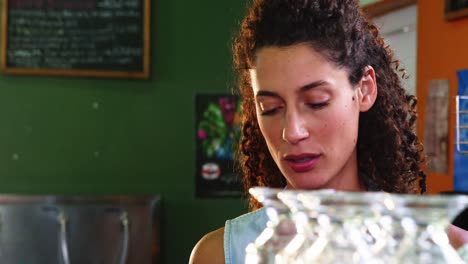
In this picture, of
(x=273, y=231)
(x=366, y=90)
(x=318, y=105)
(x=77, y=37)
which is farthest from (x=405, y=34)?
(x=273, y=231)

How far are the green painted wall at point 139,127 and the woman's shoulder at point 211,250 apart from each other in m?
2.56

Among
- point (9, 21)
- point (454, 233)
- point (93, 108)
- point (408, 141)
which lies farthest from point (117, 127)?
point (454, 233)

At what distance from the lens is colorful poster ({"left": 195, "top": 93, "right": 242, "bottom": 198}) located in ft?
12.7

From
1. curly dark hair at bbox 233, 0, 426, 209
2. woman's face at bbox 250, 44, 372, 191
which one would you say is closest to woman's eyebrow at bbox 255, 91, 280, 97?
woman's face at bbox 250, 44, 372, 191

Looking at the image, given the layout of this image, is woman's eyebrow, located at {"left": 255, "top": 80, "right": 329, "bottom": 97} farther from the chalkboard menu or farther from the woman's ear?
the chalkboard menu

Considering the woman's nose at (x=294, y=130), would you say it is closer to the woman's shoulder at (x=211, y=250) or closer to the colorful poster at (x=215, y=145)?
the woman's shoulder at (x=211, y=250)

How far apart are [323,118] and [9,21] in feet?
10.2

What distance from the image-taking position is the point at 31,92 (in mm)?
3771

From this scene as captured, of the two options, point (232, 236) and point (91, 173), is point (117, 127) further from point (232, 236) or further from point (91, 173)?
point (232, 236)

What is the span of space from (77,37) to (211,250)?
2777 millimetres

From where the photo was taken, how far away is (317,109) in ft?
3.16

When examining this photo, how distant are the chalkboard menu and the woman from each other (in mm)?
2420

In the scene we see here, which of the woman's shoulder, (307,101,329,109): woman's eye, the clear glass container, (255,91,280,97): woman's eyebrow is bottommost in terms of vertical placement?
the woman's shoulder

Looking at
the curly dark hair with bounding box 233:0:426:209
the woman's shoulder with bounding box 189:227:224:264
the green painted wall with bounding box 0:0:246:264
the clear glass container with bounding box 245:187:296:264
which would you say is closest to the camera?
the clear glass container with bounding box 245:187:296:264
